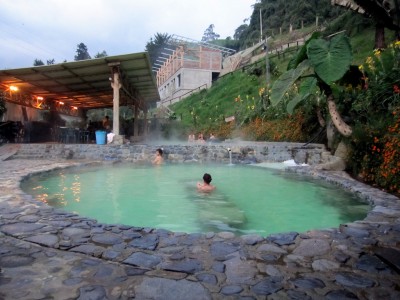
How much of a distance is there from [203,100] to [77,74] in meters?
17.1

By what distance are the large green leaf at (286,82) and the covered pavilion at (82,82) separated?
590cm

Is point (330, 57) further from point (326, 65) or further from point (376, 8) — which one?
point (376, 8)

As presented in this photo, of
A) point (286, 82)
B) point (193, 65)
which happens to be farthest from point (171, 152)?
point (193, 65)

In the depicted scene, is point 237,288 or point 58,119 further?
point 58,119

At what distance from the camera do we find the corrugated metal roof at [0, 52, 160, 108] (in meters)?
12.2

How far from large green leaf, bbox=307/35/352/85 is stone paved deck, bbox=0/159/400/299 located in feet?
15.0

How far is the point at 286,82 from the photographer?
823cm

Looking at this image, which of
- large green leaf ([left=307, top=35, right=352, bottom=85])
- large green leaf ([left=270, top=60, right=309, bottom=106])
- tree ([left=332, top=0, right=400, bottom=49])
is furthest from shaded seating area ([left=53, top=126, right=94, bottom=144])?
tree ([left=332, top=0, right=400, bottom=49])

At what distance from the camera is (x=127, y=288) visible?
222 cm

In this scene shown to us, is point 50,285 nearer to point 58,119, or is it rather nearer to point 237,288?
point 237,288

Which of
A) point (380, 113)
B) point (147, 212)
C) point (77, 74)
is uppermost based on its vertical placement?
point (77, 74)

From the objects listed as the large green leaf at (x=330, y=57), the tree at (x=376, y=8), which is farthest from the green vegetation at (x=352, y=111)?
the tree at (x=376, y=8)

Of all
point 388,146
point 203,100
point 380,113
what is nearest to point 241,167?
point 380,113

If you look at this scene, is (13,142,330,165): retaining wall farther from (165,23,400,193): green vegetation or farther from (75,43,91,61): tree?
(75,43,91,61): tree
